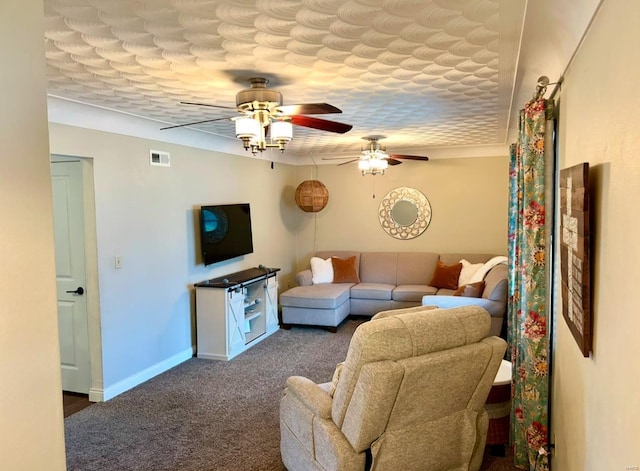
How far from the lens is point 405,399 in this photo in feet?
7.60

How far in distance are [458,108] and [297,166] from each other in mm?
3991

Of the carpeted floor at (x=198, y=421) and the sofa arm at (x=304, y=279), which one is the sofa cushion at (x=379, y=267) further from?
the carpeted floor at (x=198, y=421)

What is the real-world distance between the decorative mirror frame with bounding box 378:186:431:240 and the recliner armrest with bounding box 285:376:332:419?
192 inches

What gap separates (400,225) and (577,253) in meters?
5.75

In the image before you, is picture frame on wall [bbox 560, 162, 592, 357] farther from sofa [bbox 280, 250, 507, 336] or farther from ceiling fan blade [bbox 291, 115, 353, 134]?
sofa [bbox 280, 250, 507, 336]

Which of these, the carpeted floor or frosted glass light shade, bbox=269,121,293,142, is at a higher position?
frosted glass light shade, bbox=269,121,293,142

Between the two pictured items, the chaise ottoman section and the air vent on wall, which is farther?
the chaise ottoman section

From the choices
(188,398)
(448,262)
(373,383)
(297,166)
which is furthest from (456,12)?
(297,166)

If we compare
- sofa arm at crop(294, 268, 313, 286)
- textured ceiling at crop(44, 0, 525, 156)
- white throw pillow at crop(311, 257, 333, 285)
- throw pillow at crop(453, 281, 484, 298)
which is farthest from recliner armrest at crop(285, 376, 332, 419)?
white throw pillow at crop(311, 257, 333, 285)

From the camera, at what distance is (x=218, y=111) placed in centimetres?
409

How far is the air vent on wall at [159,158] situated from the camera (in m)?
4.67

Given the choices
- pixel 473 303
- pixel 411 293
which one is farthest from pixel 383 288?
pixel 473 303

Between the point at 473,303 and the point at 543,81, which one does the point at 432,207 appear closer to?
the point at 473,303

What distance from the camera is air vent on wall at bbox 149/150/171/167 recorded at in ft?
15.3
